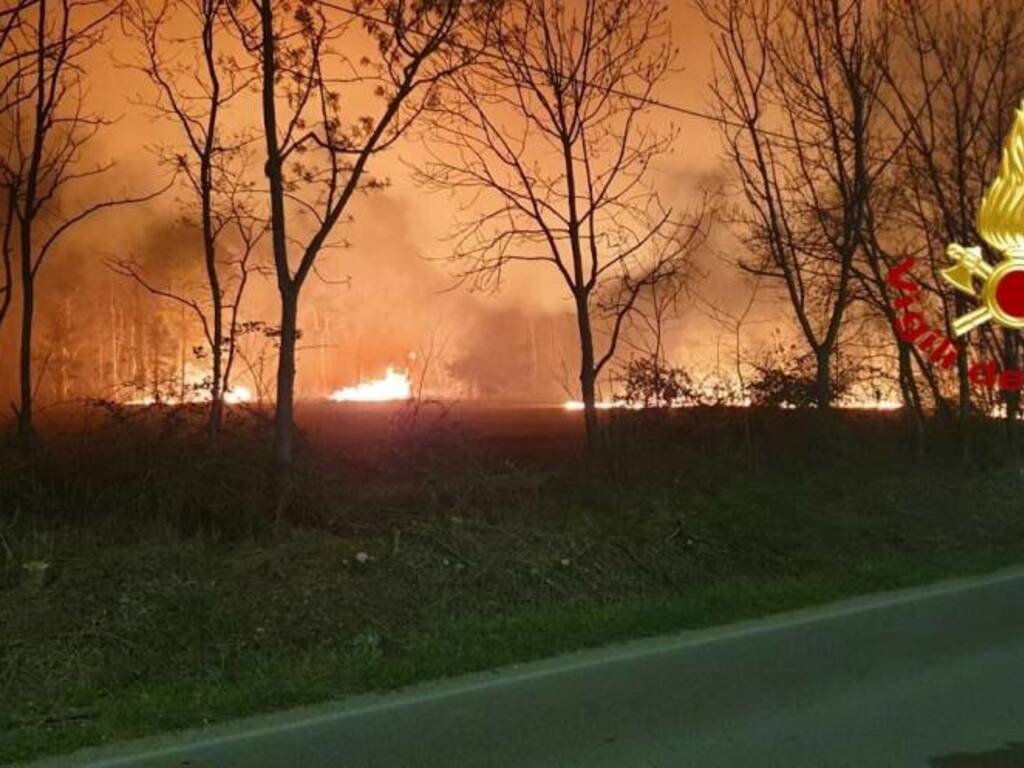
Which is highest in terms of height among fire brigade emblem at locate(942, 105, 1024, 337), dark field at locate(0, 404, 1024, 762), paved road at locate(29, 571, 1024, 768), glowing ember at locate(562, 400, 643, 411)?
fire brigade emblem at locate(942, 105, 1024, 337)

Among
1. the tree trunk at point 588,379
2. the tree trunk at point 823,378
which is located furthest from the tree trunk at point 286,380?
the tree trunk at point 823,378

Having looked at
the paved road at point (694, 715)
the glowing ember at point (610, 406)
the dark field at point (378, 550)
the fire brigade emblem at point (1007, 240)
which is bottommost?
the paved road at point (694, 715)

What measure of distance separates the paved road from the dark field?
1.49ft

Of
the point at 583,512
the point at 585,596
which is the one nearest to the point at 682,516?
the point at 583,512

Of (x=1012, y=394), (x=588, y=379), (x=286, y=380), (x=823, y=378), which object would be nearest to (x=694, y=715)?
(x=286, y=380)

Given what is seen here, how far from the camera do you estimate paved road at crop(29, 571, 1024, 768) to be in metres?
4.59

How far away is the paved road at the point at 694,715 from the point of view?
4586 millimetres

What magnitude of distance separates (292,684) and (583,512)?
4.99m

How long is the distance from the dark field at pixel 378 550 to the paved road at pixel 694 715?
0.45 metres

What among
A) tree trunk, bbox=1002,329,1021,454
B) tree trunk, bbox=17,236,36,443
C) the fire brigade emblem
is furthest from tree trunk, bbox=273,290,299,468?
tree trunk, bbox=1002,329,1021,454

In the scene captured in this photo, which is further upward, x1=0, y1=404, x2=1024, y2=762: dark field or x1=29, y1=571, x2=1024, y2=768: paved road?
x1=0, y1=404, x2=1024, y2=762: dark field

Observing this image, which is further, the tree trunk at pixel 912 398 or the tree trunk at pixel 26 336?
the tree trunk at pixel 912 398

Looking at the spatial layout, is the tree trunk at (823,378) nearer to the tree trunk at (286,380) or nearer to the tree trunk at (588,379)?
the tree trunk at (588,379)

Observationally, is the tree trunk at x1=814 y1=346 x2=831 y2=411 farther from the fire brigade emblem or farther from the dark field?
the fire brigade emblem
